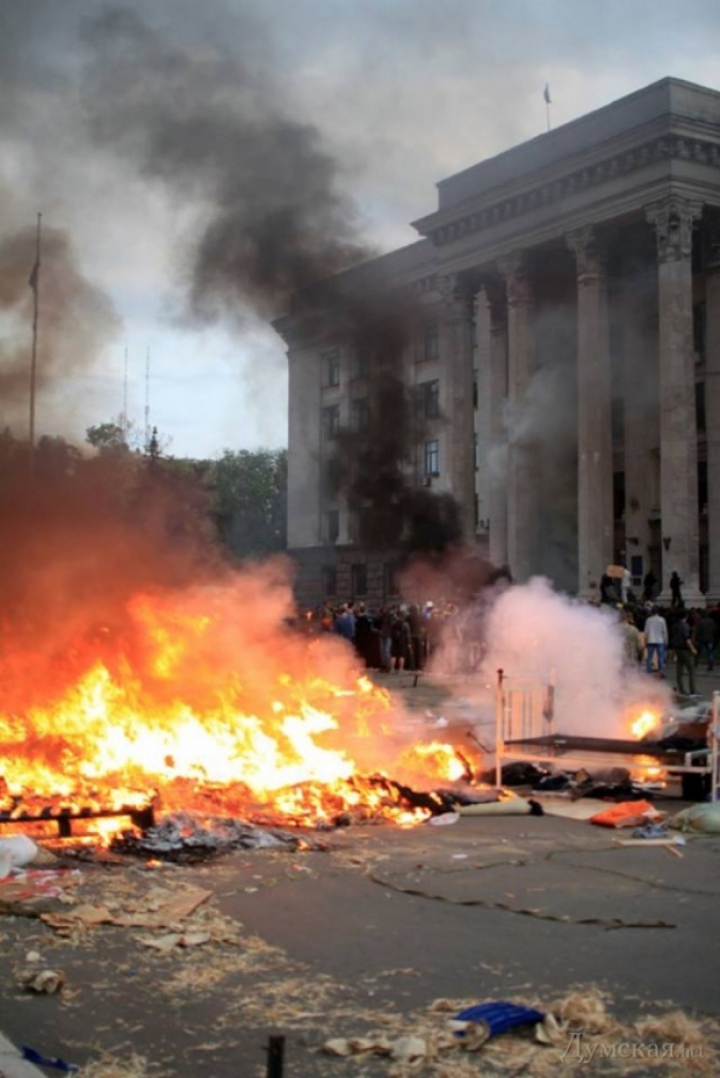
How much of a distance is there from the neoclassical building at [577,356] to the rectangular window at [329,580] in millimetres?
124

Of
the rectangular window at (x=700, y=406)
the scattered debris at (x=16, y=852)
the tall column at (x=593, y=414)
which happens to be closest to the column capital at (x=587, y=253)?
the tall column at (x=593, y=414)

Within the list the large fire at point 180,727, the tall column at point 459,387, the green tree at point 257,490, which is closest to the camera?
the large fire at point 180,727

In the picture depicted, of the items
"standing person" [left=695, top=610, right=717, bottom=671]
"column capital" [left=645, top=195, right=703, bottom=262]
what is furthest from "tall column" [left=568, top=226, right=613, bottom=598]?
"standing person" [left=695, top=610, right=717, bottom=671]

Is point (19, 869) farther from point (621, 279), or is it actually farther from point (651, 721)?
point (621, 279)

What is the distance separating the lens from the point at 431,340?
41844mm

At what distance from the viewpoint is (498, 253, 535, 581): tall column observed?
38.0 metres

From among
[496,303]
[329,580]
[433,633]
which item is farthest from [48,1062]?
[496,303]

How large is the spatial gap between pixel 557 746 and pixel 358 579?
76.0ft

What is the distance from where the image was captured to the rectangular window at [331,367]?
19.7 meters

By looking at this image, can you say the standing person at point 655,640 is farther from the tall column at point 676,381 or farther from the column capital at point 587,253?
the column capital at point 587,253

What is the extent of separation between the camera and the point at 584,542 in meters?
35.3

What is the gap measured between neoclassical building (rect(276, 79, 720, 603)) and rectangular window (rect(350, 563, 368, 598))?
3.8 inches

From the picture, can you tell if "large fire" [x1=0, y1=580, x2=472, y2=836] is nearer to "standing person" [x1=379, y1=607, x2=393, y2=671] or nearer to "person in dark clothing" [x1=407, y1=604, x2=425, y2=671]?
"person in dark clothing" [x1=407, y1=604, x2=425, y2=671]

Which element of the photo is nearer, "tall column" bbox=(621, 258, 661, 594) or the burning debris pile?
the burning debris pile
